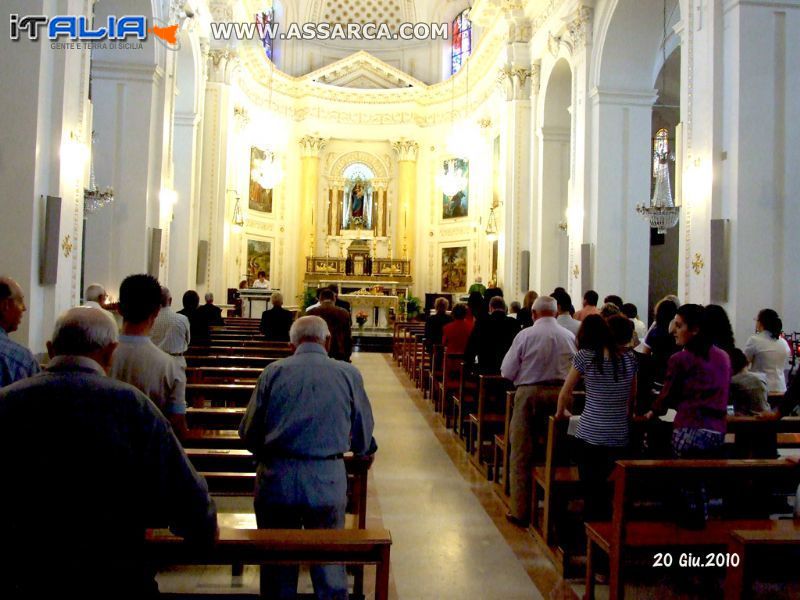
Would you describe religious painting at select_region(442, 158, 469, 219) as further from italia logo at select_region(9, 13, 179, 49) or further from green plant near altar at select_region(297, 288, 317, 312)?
italia logo at select_region(9, 13, 179, 49)

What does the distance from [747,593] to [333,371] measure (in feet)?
5.94

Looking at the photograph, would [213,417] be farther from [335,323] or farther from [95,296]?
[95,296]

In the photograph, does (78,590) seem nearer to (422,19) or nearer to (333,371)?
(333,371)

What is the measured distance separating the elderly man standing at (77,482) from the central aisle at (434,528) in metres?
2.39

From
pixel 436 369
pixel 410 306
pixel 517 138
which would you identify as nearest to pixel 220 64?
pixel 517 138

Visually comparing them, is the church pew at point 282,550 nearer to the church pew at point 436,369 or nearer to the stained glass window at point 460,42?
the church pew at point 436,369

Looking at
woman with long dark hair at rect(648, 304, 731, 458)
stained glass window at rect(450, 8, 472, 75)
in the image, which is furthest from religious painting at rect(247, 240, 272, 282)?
woman with long dark hair at rect(648, 304, 731, 458)

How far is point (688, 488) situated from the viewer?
3561 mm

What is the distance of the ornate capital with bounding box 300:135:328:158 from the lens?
2622 cm

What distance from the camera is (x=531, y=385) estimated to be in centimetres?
518

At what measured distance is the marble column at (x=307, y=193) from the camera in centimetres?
2631

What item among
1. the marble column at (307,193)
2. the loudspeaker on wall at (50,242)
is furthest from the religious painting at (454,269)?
the loudspeaker on wall at (50,242)

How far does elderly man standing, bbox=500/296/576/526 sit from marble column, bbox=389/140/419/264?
2119 cm

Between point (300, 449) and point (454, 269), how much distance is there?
22618 mm
